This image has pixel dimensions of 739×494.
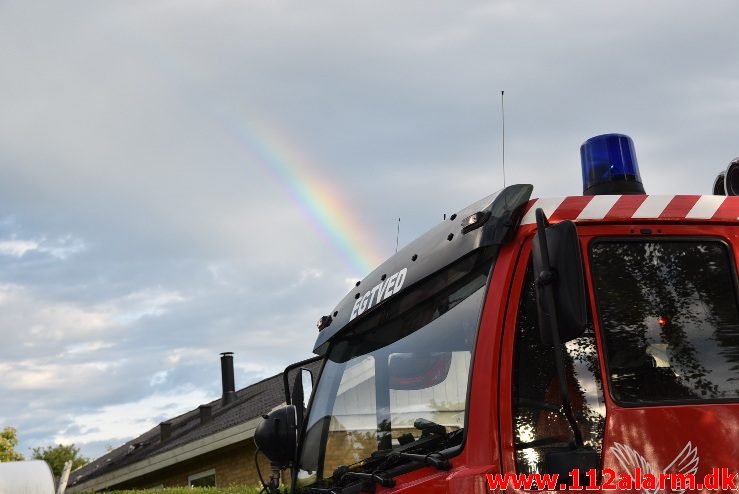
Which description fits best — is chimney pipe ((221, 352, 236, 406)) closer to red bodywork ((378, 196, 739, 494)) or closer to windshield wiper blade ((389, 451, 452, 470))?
windshield wiper blade ((389, 451, 452, 470))

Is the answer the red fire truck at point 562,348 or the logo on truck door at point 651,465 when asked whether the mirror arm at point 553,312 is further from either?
the logo on truck door at point 651,465

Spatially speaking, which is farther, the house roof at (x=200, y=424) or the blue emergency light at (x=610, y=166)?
the house roof at (x=200, y=424)

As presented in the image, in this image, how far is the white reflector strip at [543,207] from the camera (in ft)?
12.6

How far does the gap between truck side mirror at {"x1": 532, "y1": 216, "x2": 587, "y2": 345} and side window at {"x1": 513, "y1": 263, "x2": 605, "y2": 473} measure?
9.1 inches

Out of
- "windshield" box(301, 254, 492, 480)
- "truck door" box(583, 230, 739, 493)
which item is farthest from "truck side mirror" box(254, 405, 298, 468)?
"truck door" box(583, 230, 739, 493)

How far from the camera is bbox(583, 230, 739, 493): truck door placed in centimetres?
344

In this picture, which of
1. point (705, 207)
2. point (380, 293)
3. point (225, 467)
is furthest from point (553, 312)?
point (225, 467)

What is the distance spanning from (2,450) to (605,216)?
36579mm

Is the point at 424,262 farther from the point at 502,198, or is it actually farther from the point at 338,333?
the point at 338,333

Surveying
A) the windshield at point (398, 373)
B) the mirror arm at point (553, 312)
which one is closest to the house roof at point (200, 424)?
the windshield at point (398, 373)

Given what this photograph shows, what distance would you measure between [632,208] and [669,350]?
600 mm

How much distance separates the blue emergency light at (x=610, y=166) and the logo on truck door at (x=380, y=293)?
40.2 inches

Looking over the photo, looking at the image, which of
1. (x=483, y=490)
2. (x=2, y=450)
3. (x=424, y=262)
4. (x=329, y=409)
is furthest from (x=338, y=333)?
(x=2, y=450)

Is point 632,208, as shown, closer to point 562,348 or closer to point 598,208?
point 598,208
